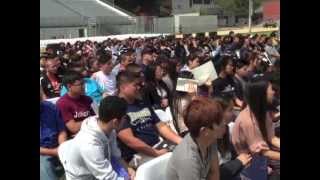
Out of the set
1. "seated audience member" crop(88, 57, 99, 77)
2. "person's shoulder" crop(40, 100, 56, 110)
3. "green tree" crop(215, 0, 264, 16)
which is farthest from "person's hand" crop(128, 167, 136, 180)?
"green tree" crop(215, 0, 264, 16)

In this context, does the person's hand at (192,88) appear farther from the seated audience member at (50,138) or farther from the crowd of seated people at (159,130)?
the seated audience member at (50,138)

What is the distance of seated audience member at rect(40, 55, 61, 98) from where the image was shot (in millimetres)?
5031

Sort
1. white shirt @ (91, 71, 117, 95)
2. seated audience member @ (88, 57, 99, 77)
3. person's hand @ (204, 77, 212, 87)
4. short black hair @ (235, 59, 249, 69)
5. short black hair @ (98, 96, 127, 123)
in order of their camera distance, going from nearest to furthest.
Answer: short black hair @ (98, 96, 127, 123) < person's hand @ (204, 77, 212, 87) < white shirt @ (91, 71, 117, 95) < seated audience member @ (88, 57, 99, 77) < short black hair @ (235, 59, 249, 69)

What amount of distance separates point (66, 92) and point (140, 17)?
11.6m

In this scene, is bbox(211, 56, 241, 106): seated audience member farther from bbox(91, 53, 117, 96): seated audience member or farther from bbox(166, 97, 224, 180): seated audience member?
bbox(91, 53, 117, 96): seated audience member

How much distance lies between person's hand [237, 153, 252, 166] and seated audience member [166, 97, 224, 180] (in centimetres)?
29

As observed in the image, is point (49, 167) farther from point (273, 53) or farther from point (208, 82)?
point (273, 53)

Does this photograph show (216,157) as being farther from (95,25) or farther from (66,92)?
(95,25)

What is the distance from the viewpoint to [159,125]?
377 centimetres

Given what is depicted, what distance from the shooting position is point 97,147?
317 cm

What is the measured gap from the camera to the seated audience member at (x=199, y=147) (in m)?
2.92

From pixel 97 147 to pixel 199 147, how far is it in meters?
0.60
